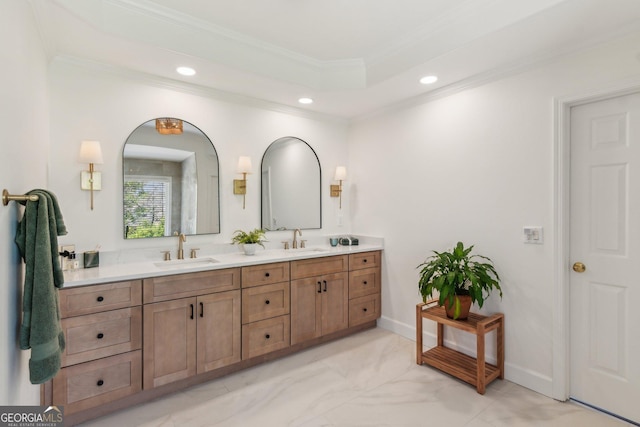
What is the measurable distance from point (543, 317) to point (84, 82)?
374cm

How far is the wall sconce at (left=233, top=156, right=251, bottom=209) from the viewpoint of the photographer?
3027 millimetres

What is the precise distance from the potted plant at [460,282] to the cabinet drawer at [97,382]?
7.02ft

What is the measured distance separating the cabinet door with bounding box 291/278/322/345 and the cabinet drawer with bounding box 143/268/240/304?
1.93ft

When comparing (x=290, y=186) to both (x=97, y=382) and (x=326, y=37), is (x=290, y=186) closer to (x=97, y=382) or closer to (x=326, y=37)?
(x=326, y=37)

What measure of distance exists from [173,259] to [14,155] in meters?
1.50

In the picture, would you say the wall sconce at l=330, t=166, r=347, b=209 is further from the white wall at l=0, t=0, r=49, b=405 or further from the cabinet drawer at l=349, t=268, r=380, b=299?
the white wall at l=0, t=0, r=49, b=405

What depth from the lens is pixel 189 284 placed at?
91.9 inches

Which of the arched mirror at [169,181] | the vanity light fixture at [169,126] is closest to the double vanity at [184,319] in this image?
the arched mirror at [169,181]

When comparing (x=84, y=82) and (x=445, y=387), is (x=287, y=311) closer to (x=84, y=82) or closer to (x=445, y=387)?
(x=445, y=387)

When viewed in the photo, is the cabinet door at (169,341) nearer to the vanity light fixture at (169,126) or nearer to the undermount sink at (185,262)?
the undermount sink at (185,262)

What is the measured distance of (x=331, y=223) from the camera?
3822mm

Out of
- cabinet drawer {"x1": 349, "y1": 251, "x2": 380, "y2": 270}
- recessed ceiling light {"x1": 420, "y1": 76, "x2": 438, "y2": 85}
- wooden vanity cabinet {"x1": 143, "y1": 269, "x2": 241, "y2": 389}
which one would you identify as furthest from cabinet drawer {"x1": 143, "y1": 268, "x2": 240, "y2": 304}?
recessed ceiling light {"x1": 420, "y1": 76, "x2": 438, "y2": 85}

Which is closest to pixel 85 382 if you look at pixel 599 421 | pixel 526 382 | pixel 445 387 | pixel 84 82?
pixel 84 82

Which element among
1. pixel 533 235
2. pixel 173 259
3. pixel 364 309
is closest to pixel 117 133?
pixel 173 259
